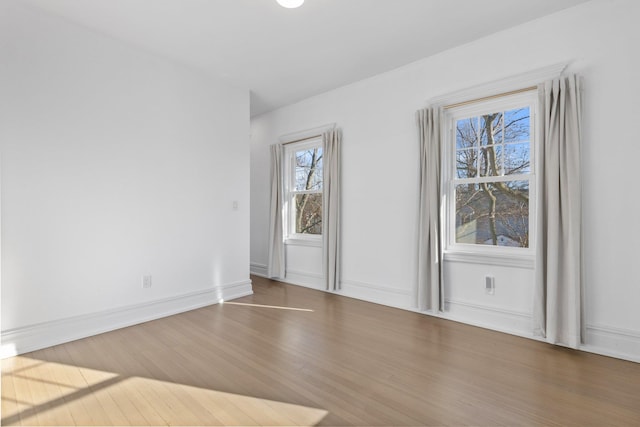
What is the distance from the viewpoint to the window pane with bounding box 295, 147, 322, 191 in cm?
502

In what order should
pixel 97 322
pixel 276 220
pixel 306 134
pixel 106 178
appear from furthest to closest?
pixel 276 220, pixel 306 134, pixel 106 178, pixel 97 322

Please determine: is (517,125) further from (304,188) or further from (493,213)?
(304,188)

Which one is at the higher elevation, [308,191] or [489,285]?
[308,191]

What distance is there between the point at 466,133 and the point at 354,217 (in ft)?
5.53

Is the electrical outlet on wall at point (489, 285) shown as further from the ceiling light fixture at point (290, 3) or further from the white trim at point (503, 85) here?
the ceiling light fixture at point (290, 3)

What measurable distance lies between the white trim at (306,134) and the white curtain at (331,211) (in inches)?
3.8

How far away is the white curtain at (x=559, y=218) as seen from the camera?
2670 millimetres

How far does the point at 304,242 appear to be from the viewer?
5.09 meters

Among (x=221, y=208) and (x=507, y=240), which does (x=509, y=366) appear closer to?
(x=507, y=240)

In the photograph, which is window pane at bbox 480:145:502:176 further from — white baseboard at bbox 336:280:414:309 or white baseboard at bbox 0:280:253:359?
white baseboard at bbox 0:280:253:359

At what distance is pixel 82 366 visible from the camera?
2.42 metres

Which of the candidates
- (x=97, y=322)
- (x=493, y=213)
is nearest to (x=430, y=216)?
(x=493, y=213)

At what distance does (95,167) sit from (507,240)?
13.3 feet

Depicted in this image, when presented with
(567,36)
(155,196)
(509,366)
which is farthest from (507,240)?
(155,196)
